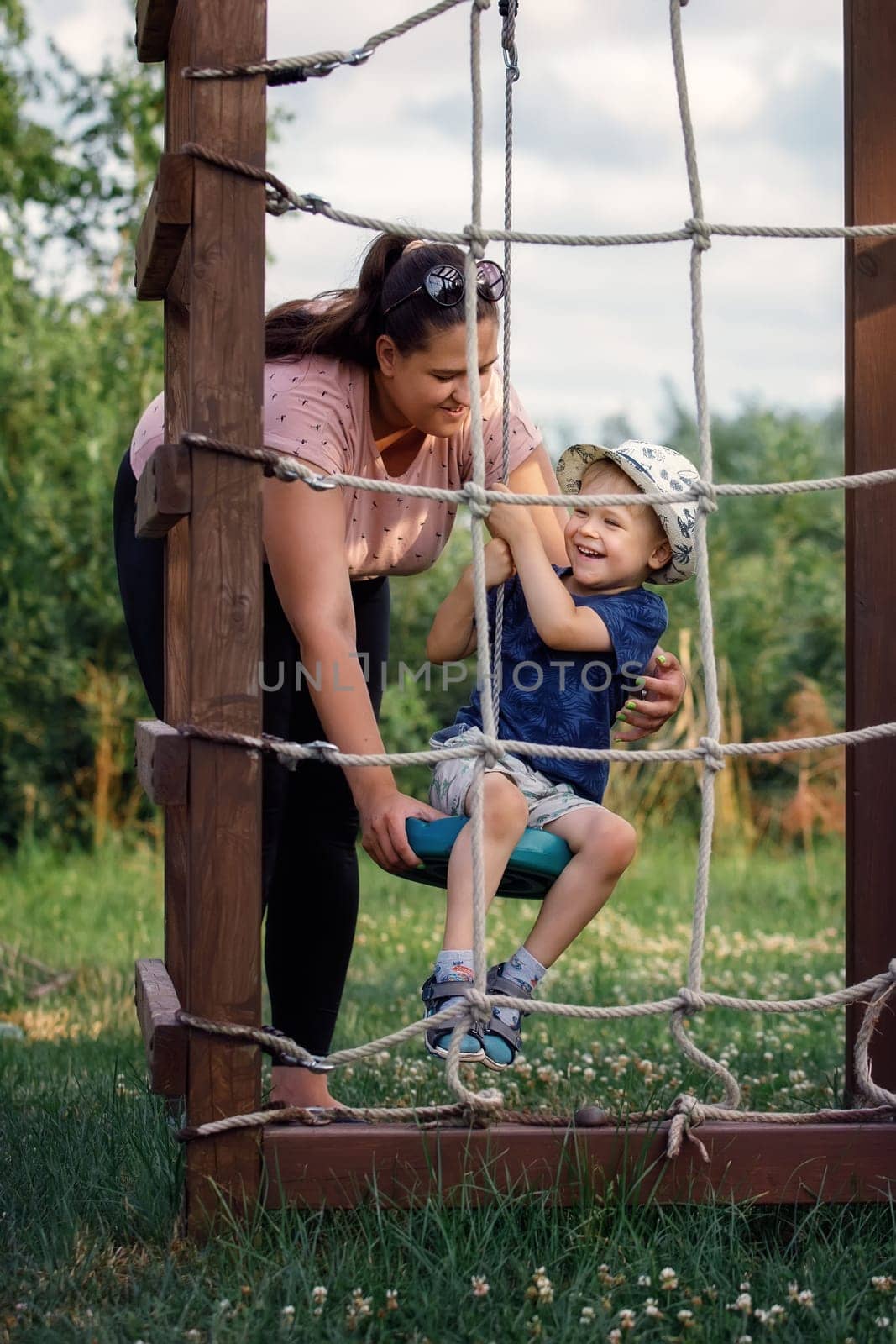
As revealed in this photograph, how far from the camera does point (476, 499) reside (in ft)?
6.48

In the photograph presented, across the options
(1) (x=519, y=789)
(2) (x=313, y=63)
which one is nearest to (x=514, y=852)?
(1) (x=519, y=789)

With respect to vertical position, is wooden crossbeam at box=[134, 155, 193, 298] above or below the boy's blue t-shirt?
above

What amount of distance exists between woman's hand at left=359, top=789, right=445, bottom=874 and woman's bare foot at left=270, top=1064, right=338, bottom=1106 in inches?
21.1

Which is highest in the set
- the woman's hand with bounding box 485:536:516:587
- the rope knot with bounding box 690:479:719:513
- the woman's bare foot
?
the rope knot with bounding box 690:479:719:513

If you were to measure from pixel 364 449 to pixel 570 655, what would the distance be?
49cm

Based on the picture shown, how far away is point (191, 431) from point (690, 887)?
4468mm

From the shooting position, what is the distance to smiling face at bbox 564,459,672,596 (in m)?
2.46

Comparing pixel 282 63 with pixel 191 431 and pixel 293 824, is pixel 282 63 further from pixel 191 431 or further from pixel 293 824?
pixel 293 824

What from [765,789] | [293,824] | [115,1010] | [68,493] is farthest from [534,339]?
[293,824]

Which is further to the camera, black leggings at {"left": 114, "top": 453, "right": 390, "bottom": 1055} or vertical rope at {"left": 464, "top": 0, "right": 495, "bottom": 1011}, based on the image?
black leggings at {"left": 114, "top": 453, "right": 390, "bottom": 1055}

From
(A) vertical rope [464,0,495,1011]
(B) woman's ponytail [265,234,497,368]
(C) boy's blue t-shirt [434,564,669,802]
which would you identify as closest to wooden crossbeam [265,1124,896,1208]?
(A) vertical rope [464,0,495,1011]

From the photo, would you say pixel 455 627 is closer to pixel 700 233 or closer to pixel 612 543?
pixel 612 543

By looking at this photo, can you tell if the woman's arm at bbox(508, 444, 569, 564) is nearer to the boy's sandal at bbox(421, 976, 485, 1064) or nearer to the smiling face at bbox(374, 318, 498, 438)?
the smiling face at bbox(374, 318, 498, 438)

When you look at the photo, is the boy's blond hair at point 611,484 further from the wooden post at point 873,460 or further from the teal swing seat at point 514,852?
the teal swing seat at point 514,852
